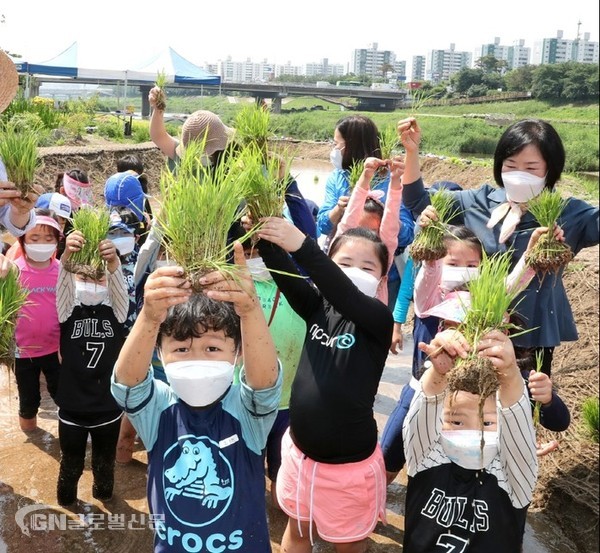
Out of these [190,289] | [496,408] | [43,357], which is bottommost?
[43,357]

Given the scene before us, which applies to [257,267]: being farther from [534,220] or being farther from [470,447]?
[534,220]

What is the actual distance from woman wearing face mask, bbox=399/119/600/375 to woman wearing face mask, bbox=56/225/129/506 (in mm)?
1764

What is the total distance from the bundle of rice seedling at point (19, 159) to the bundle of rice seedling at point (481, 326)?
7.03 feet

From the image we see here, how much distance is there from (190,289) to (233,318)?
334 millimetres

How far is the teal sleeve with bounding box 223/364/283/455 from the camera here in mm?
1983

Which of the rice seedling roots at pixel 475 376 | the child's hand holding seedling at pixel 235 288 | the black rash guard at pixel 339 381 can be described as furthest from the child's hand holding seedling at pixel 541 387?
the child's hand holding seedling at pixel 235 288

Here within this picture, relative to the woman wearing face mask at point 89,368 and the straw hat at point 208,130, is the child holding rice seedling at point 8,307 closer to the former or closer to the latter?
the woman wearing face mask at point 89,368

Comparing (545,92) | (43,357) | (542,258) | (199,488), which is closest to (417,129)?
(542,258)

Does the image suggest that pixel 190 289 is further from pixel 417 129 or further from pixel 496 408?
pixel 417 129

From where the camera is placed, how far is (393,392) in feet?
16.9

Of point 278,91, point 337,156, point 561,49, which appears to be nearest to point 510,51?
point 561,49

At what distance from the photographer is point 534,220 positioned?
9.71 feet

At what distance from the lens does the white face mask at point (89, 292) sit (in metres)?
3.25

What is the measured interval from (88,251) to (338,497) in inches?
67.7
